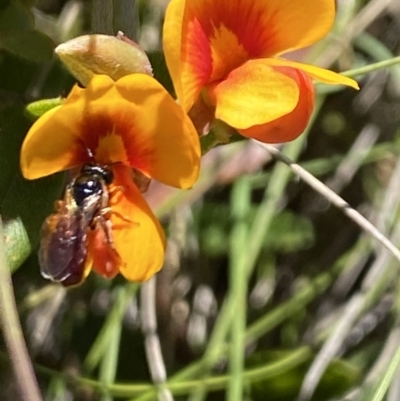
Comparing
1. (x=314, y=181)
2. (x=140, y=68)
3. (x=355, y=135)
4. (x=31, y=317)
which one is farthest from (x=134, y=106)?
(x=355, y=135)

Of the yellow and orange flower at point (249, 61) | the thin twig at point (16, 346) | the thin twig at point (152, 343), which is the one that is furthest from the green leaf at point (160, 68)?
the thin twig at point (152, 343)

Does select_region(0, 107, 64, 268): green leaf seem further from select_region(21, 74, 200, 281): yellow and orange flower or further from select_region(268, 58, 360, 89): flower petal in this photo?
select_region(268, 58, 360, 89): flower petal

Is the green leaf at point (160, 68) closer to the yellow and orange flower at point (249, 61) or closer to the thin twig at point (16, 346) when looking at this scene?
the yellow and orange flower at point (249, 61)

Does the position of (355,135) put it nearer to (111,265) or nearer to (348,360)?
(348,360)

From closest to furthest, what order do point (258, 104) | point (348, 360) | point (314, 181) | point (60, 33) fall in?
point (258, 104) → point (314, 181) → point (60, 33) → point (348, 360)

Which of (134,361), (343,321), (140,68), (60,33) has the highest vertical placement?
(140,68)

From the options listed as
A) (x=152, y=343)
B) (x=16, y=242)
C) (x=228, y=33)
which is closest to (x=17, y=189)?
(x=16, y=242)

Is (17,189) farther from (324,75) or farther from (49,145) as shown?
(324,75)
